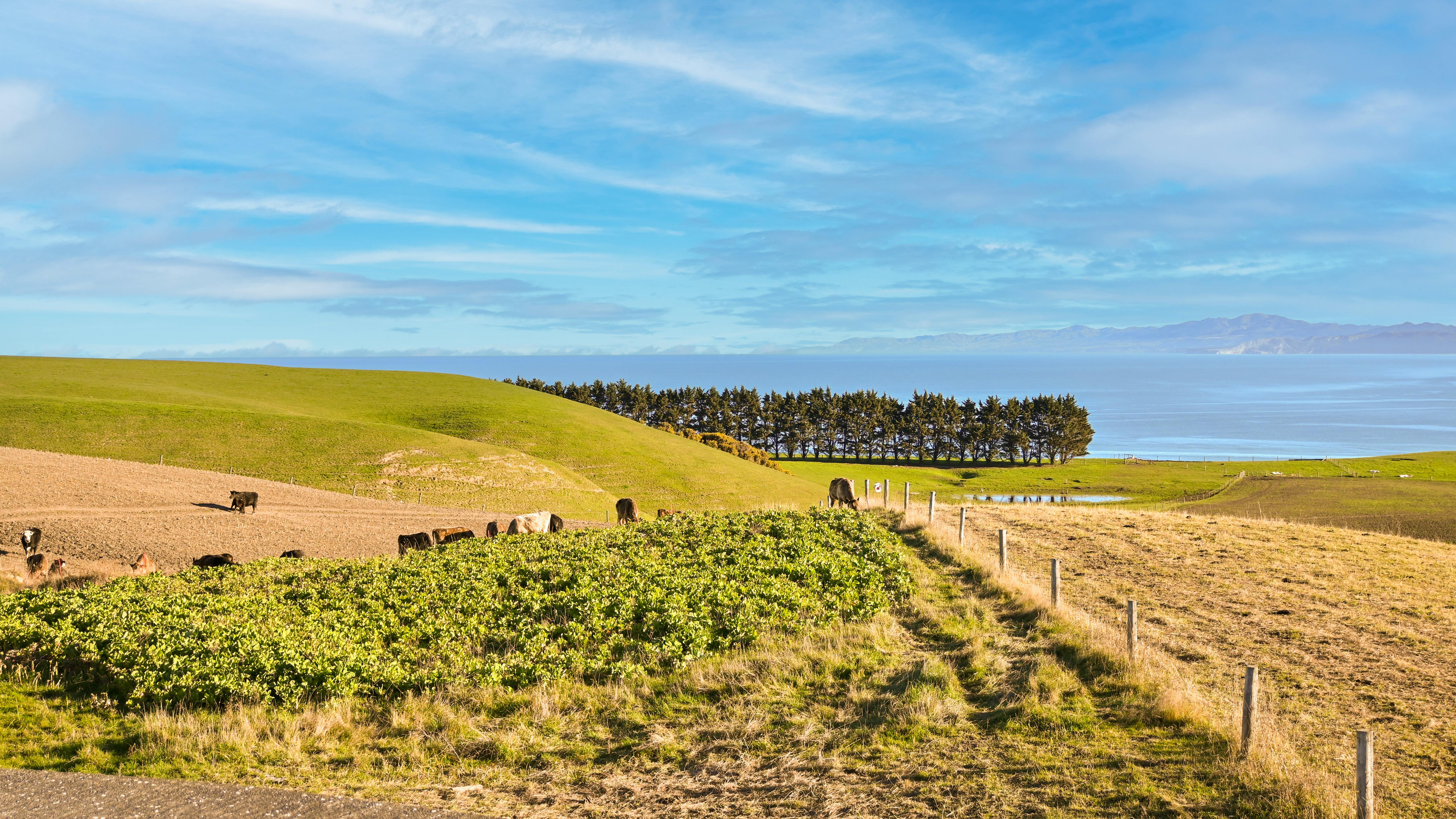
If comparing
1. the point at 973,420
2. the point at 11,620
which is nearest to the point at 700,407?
the point at 973,420

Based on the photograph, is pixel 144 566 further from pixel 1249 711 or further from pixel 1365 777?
pixel 1365 777

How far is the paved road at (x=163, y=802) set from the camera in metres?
9.98

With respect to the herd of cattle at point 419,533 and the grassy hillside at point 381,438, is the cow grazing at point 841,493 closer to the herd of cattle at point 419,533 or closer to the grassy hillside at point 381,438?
the herd of cattle at point 419,533

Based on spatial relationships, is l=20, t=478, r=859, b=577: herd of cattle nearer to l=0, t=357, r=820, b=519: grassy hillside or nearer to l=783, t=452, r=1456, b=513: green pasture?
l=0, t=357, r=820, b=519: grassy hillside

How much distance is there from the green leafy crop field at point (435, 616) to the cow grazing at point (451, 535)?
6821mm

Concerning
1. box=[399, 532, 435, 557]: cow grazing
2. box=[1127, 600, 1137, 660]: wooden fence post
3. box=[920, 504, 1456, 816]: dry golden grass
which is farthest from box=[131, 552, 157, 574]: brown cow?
box=[1127, 600, 1137, 660]: wooden fence post

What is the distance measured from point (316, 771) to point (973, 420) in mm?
140408

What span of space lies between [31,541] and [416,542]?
557 inches

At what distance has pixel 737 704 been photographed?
14.6 metres

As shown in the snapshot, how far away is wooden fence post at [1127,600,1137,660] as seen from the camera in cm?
1603

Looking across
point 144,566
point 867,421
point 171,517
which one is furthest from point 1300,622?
point 867,421

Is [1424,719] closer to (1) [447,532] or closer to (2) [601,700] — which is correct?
(2) [601,700]

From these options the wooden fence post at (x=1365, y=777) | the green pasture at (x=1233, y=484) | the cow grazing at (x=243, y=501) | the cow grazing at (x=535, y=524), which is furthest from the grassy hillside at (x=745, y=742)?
the green pasture at (x=1233, y=484)

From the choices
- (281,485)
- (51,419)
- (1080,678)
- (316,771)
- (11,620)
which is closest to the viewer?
(316,771)
